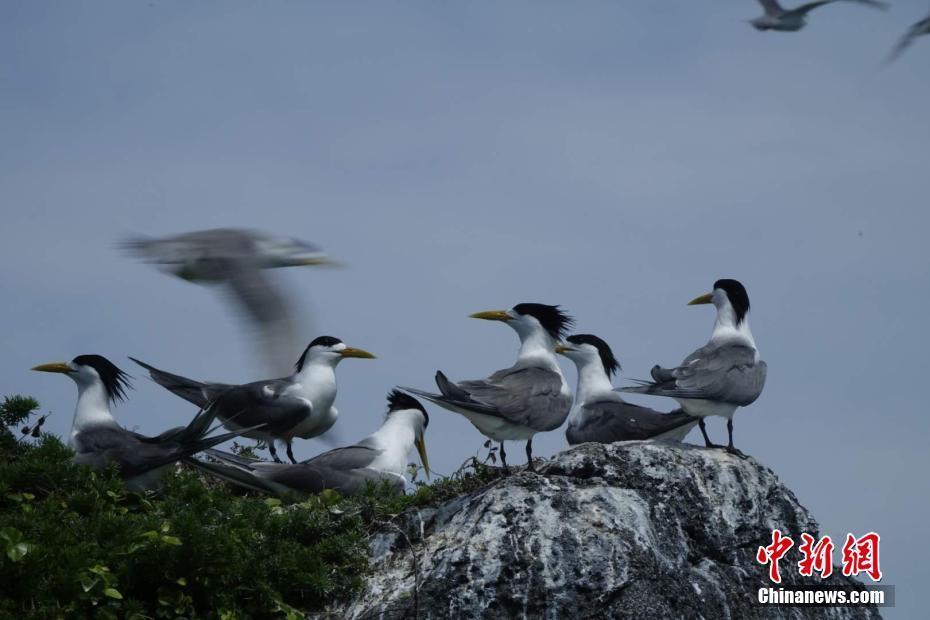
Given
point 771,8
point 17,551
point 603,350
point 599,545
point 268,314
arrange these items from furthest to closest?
point 771,8 < point 268,314 < point 603,350 < point 599,545 < point 17,551

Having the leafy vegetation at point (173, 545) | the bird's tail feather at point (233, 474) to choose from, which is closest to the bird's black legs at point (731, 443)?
the leafy vegetation at point (173, 545)

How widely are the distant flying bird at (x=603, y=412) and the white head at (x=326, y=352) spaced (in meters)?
1.93

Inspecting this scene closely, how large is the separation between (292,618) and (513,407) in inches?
107

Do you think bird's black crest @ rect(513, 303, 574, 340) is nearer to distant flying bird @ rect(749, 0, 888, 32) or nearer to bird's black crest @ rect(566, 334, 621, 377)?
bird's black crest @ rect(566, 334, 621, 377)

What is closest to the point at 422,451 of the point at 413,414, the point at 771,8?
the point at 413,414

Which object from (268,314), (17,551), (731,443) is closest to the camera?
(17,551)

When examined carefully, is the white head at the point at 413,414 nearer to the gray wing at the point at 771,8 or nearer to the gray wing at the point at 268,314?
the gray wing at the point at 268,314

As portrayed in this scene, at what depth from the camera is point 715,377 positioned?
34.3ft

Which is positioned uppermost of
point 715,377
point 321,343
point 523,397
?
point 321,343

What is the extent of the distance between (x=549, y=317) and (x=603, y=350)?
1.87 feet

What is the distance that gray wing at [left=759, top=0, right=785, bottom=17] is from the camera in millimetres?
13266

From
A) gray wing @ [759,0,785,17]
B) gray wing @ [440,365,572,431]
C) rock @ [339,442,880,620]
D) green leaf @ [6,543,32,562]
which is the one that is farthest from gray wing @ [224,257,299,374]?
gray wing @ [759,0,785,17]

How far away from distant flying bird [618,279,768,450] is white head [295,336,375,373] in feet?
8.84

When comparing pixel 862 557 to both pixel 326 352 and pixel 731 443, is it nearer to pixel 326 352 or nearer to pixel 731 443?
pixel 731 443
